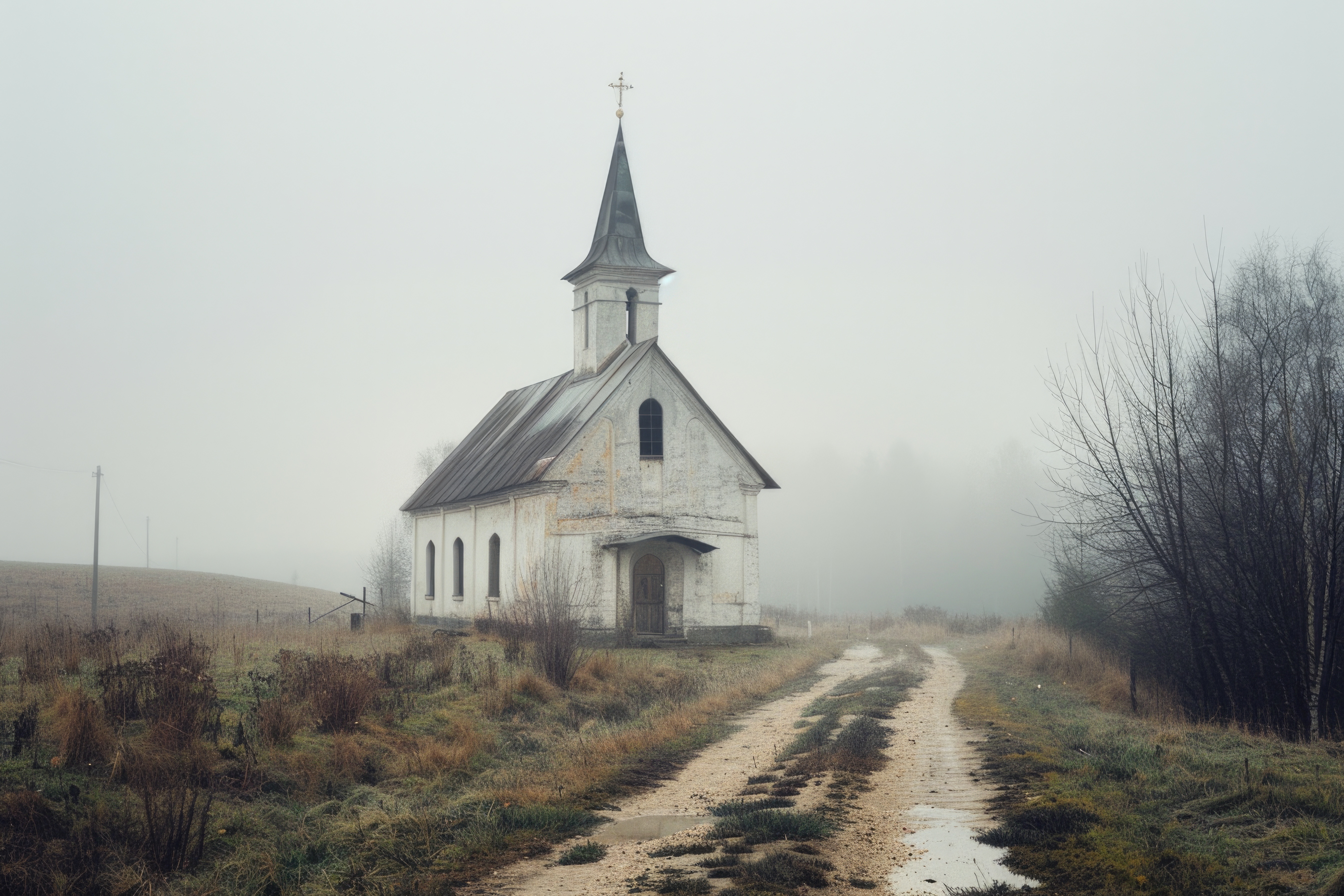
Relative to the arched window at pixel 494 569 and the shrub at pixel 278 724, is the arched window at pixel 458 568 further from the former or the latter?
the shrub at pixel 278 724

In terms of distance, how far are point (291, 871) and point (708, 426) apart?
81.6ft

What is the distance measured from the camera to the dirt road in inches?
299

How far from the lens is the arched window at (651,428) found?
31203 mm

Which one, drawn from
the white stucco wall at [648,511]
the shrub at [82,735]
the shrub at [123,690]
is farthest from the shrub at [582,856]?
the white stucco wall at [648,511]

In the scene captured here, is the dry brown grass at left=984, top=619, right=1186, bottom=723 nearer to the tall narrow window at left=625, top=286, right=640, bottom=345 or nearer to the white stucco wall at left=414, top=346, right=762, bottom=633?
the white stucco wall at left=414, top=346, right=762, bottom=633

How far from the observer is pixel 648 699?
18.6 m

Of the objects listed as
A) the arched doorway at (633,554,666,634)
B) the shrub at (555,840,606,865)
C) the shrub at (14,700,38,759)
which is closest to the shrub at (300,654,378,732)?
the shrub at (14,700,38,759)

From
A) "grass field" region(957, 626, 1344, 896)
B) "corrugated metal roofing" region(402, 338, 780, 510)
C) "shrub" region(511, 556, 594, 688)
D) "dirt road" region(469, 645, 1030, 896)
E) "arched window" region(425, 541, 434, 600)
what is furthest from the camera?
"arched window" region(425, 541, 434, 600)

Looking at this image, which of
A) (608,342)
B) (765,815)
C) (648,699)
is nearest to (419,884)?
(765,815)

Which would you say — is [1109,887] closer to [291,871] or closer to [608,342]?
[291,871]

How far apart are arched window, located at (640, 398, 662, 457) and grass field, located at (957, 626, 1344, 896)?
17105 mm

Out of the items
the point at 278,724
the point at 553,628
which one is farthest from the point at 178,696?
the point at 553,628

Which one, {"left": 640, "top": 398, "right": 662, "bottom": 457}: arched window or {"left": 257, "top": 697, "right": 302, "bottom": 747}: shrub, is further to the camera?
{"left": 640, "top": 398, "right": 662, "bottom": 457}: arched window

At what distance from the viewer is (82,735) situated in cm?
1015
